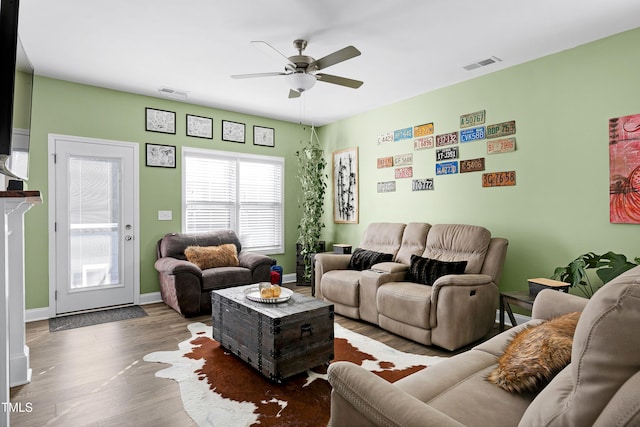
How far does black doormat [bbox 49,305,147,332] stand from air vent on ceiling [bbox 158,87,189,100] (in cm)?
270

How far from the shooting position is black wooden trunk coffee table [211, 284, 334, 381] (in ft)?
8.08

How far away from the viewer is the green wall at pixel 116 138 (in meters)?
3.97

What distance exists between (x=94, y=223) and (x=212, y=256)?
56.4 inches

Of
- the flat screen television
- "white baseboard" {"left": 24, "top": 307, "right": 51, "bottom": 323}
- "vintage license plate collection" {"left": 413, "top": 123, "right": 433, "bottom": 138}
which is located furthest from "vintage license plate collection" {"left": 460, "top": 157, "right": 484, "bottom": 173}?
"white baseboard" {"left": 24, "top": 307, "right": 51, "bottom": 323}

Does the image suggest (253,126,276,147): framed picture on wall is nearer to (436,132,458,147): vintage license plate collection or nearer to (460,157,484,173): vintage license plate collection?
(436,132,458,147): vintage license plate collection

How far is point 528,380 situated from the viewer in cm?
135

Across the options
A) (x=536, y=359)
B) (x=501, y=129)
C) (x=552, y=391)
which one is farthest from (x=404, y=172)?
(x=552, y=391)

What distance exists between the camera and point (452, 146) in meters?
4.27

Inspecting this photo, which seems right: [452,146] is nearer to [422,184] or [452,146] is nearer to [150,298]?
[422,184]

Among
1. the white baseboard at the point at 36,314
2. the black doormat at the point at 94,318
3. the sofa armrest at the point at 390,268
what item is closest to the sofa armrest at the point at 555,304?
the sofa armrest at the point at 390,268

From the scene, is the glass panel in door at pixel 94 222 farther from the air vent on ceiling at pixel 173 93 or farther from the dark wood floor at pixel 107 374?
the air vent on ceiling at pixel 173 93

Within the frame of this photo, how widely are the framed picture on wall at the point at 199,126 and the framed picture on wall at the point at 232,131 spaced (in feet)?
0.65

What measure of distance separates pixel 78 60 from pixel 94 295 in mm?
2636

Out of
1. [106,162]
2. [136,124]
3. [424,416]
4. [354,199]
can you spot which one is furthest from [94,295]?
[424,416]
